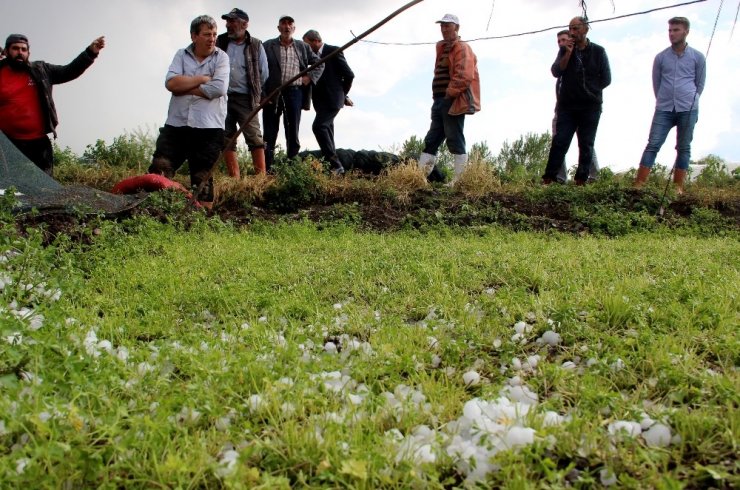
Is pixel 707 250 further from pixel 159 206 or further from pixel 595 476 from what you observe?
pixel 159 206

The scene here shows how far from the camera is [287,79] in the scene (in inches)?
336

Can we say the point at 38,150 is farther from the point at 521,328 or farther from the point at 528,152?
the point at 528,152

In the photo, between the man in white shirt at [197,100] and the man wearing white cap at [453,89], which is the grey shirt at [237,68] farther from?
the man wearing white cap at [453,89]

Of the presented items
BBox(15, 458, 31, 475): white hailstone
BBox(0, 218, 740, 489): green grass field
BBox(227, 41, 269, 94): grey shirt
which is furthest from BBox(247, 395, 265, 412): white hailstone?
BBox(227, 41, 269, 94): grey shirt

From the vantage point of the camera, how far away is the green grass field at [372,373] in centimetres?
197

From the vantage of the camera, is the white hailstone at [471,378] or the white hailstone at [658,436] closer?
the white hailstone at [658,436]

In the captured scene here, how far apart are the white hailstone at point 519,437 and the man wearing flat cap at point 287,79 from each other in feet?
23.1

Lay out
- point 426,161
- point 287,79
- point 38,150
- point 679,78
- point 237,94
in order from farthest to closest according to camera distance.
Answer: point 426,161, point 287,79, point 679,78, point 237,94, point 38,150

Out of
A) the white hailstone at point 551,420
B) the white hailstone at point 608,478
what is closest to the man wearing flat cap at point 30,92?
the white hailstone at point 551,420

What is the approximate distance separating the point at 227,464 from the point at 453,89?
7.11 metres

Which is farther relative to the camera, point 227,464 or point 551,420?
point 551,420

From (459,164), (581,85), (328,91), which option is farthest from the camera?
(328,91)

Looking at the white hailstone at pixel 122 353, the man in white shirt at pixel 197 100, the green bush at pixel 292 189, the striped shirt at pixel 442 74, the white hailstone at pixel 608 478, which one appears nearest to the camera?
the white hailstone at pixel 608 478

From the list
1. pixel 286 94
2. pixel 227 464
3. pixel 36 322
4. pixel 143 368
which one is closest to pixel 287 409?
pixel 227 464
